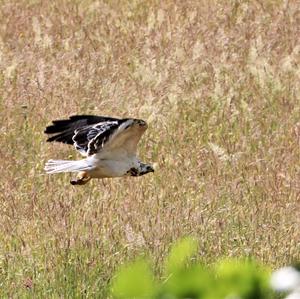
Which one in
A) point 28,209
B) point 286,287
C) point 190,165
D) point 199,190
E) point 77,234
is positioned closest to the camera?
point 286,287

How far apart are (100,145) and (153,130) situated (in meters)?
0.94

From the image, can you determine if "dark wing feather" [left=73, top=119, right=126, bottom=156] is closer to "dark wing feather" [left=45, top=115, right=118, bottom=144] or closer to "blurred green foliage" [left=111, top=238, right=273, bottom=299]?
"dark wing feather" [left=45, top=115, right=118, bottom=144]

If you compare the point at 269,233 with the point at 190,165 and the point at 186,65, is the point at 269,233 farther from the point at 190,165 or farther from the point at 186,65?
the point at 186,65

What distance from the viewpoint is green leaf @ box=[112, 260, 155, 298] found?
0.71 meters

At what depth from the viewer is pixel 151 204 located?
4922 mm

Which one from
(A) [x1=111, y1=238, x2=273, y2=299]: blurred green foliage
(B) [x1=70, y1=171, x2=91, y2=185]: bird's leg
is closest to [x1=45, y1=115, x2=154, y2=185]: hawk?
(B) [x1=70, y1=171, x2=91, y2=185]: bird's leg

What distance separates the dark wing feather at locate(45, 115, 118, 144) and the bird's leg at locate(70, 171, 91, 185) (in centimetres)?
43

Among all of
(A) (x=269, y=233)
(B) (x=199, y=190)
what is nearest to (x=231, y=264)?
(A) (x=269, y=233)

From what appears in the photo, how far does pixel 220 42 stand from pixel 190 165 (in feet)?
9.10

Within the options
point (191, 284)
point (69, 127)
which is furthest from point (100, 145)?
point (191, 284)

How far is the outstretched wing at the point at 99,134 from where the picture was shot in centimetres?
533

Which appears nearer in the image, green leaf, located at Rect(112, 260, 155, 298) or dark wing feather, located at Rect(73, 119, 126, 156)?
green leaf, located at Rect(112, 260, 155, 298)

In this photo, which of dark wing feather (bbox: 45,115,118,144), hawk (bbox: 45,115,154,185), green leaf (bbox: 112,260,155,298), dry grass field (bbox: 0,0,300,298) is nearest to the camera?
green leaf (bbox: 112,260,155,298)

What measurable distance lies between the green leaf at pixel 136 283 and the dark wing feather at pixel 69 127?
496 centimetres
